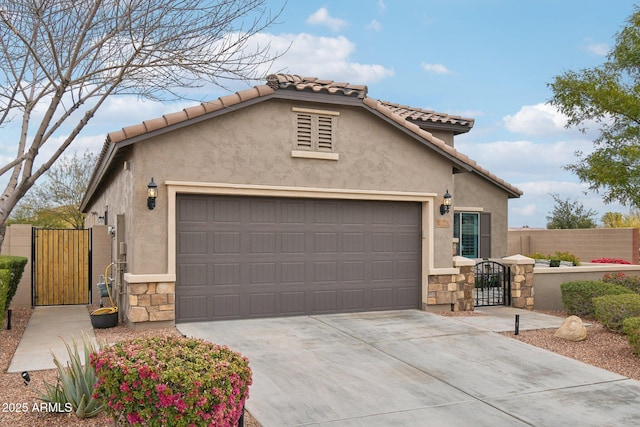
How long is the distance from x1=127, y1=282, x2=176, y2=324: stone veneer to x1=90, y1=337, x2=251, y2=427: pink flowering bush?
5.31m

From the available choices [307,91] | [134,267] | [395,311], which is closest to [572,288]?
[395,311]

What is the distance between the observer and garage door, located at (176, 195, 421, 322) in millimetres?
11055

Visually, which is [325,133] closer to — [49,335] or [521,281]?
[521,281]

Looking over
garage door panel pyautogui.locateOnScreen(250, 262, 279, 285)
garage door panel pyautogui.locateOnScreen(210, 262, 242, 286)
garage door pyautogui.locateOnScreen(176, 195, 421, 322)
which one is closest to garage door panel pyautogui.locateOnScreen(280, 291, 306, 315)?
garage door pyautogui.locateOnScreen(176, 195, 421, 322)

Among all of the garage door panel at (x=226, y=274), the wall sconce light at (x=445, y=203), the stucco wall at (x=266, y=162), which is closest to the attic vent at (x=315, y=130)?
the stucco wall at (x=266, y=162)

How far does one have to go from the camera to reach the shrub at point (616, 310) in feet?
35.0

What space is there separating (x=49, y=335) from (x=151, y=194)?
327cm

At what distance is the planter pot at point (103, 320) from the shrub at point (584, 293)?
10253 mm

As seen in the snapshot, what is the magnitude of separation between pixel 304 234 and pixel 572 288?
6667 millimetres

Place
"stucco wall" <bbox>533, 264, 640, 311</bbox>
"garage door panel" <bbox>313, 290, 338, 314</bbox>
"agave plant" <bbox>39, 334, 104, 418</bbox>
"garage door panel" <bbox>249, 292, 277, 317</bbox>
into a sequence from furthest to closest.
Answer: "stucco wall" <bbox>533, 264, 640, 311</bbox>
"garage door panel" <bbox>313, 290, 338, 314</bbox>
"garage door panel" <bbox>249, 292, 277, 317</bbox>
"agave plant" <bbox>39, 334, 104, 418</bbox>

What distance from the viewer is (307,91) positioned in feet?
38.0

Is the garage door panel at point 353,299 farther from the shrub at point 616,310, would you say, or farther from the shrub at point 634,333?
the shrub at point 634,333

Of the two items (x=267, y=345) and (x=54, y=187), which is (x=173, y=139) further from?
(x=54, y=187)

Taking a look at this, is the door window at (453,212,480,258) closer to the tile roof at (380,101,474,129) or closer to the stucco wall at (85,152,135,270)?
the tile roof at (380,101,474,129)
